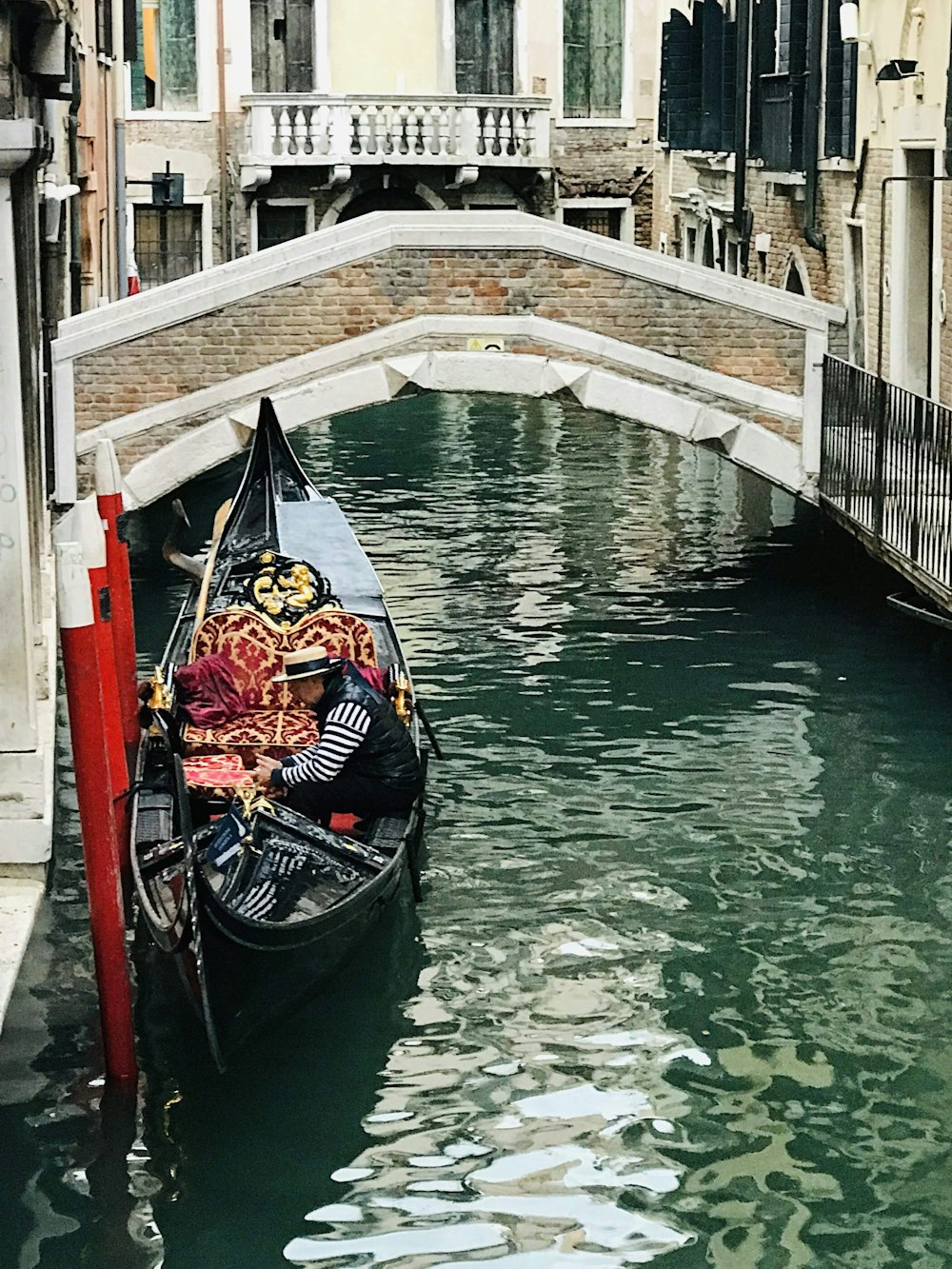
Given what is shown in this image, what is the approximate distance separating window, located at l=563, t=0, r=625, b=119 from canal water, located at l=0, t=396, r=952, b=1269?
308 inches

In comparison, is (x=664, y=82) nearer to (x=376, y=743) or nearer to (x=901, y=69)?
(x=901, y=69)

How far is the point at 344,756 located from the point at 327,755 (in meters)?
0.04

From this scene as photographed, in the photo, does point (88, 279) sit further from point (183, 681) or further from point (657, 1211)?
point (657, 1211)

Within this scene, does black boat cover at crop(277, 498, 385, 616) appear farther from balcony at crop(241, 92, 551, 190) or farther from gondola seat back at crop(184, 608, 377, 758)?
balcony at crop(241, 92, 551, 190)

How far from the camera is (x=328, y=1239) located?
360 centimetres

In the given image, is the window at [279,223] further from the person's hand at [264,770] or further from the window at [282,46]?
the person's hand at [264,770]

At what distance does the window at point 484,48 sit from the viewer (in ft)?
48.1

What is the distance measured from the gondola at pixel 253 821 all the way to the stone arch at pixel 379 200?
8.04 metres

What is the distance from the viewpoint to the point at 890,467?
730 cm

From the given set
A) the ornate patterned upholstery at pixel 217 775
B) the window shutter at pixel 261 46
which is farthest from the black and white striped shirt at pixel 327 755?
the window shutter at pixel 261 46

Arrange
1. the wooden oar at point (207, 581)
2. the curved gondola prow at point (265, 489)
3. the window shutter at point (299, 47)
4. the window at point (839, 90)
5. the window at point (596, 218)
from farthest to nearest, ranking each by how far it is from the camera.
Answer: the window at point (596, 218) → the window shutter at point (299, 47) → the window at point (839, 90) → the curved gondola prow at point (265, 489) → the wooden oar at point (207, 581)

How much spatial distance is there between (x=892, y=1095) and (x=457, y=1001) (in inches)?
37.0

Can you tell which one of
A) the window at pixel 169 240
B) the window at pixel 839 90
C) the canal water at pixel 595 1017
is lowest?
the canal water at pixel 595 1017

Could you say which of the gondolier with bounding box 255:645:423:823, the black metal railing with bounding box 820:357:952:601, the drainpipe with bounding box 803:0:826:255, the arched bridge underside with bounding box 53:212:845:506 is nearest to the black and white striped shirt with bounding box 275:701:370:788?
the gondolier with bounding box 255:645:423:823
